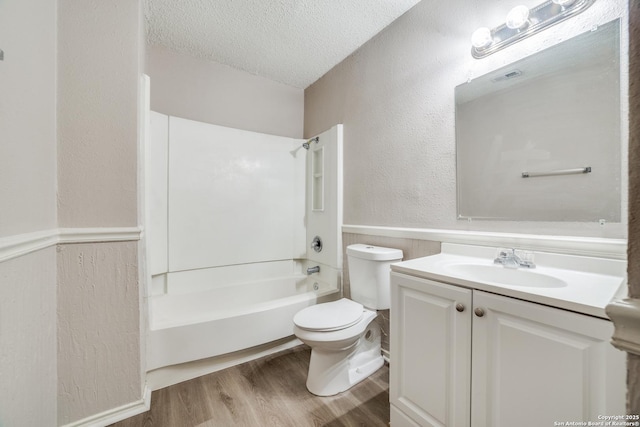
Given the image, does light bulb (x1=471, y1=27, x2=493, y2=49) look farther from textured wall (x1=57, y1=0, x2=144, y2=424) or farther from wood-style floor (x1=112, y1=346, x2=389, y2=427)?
wood-style floor (x1=112, y1=346, x2=389, y2=427)

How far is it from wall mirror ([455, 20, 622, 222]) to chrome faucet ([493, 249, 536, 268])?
199 mm

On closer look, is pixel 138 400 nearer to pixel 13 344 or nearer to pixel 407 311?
pixel 13 344

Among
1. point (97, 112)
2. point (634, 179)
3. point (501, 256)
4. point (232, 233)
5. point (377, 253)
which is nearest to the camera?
point (634, 179)

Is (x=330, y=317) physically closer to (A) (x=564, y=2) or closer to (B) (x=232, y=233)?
(B) (x=232, y=233)

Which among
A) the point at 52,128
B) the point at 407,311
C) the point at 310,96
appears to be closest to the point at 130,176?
the point at 52,128

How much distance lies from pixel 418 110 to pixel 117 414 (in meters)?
2.34

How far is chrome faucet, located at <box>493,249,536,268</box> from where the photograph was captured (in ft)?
3.46

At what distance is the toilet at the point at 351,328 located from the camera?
138cm

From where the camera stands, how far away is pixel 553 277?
930 millimetres

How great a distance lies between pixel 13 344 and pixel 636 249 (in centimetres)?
146

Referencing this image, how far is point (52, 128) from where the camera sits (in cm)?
109

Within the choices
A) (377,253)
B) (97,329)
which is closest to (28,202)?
(97,329)

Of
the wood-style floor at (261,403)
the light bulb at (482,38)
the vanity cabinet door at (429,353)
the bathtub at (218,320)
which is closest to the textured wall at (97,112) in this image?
the bathtub at (218,320)

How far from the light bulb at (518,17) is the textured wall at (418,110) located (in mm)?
63
